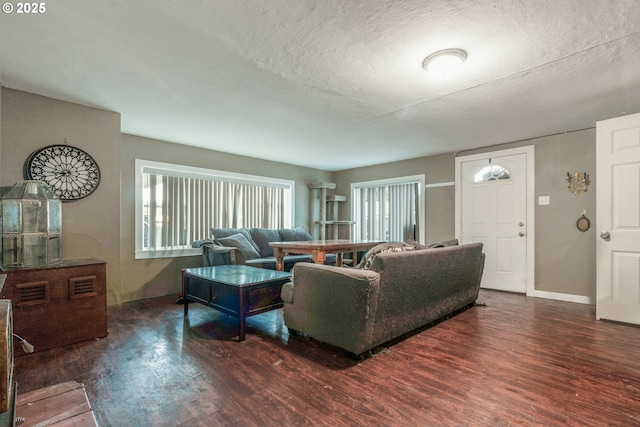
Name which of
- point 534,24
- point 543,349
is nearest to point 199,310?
point 543,349

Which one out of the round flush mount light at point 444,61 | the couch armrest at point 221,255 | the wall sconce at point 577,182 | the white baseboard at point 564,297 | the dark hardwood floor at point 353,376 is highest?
the round flush mount light at point 444,61

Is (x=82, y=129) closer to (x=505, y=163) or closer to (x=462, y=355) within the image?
(x=462, y=355)

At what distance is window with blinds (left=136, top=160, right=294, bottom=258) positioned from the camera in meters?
4.21

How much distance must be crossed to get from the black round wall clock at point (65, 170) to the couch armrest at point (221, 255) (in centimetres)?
143

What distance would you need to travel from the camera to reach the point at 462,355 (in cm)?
226

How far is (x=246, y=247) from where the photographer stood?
4199 millimetres

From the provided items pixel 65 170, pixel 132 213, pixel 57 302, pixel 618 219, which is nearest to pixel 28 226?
pixel 57 302

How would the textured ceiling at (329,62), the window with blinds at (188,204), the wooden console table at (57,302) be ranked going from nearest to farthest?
the textured ceiling at (329,62), the wooden console table at (57,302), the window with blinds at (188,204)

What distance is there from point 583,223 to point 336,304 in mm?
3629

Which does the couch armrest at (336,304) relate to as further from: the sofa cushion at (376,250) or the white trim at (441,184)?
the white trim at (441,184)

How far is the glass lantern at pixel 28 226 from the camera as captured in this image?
2.36 metres

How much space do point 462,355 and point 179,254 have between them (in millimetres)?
3851

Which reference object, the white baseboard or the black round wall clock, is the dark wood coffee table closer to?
the black round wall clock

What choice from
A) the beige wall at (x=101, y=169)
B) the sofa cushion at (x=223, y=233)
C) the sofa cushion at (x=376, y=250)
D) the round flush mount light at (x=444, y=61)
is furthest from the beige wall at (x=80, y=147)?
the round flush mount light at (x=444, y=61)
